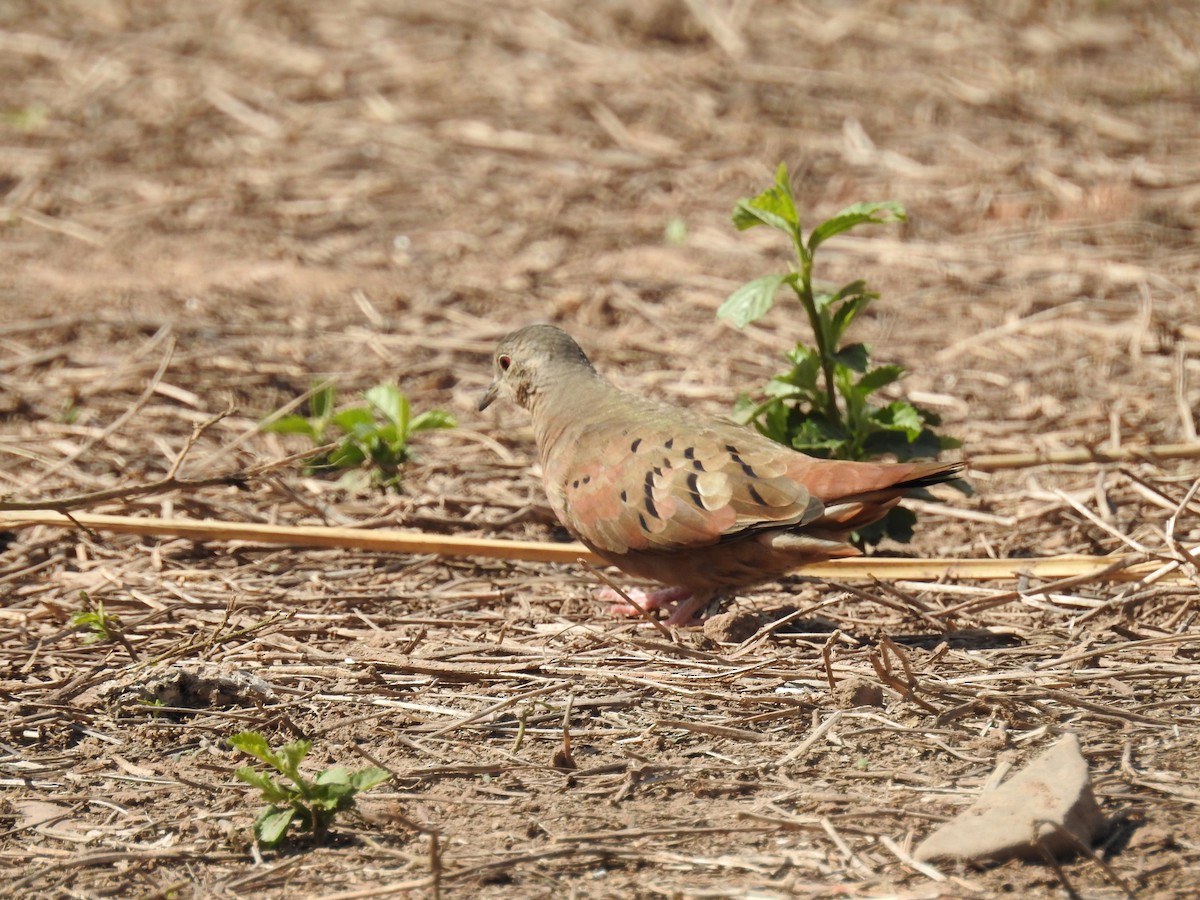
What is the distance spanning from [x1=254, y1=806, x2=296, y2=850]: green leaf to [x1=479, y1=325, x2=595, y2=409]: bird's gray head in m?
2.55

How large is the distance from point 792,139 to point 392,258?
10.2 ft

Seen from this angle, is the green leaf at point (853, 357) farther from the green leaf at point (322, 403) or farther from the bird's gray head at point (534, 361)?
the green leaf at point (322, 403)

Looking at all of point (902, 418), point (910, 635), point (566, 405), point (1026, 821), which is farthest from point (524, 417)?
point (1026, 821)

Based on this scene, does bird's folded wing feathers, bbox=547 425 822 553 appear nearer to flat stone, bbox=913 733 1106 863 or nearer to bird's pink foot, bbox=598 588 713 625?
bird's pink foot, bbox=598 588 713 625

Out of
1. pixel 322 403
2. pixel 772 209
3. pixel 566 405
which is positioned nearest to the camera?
pixel 772 209

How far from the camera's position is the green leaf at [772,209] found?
15.9ft

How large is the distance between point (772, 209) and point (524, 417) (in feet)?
8.07

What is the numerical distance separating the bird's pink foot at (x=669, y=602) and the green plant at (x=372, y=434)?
1.35 meters

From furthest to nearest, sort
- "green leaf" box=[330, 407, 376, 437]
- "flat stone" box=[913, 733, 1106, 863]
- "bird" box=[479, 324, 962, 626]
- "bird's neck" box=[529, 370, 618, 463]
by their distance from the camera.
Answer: "green leaf" box=[330, 407, 376, 437] → "bird's neck" box=[529, 370, 618, 463] → "bird" box=[479, 324, 962, 626] → "flat stone" box=[913, 733, 1106, 863]

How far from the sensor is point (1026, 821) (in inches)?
114

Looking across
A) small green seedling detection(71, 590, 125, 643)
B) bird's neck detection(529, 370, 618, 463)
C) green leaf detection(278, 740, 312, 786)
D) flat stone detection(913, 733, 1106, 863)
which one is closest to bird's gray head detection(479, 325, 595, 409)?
bird's neck detection(529, 370, 618, 463)

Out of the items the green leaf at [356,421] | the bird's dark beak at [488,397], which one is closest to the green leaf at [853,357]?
the bird's dark beak at [488,397]

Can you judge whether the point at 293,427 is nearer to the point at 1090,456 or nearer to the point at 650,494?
the point at 650,494

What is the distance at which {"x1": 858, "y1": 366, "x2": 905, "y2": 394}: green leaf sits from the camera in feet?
16.5
